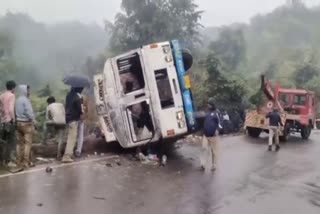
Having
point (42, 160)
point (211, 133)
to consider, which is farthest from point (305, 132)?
point (42, 160)

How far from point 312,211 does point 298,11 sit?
9715 cm

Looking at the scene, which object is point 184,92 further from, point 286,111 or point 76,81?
point 286,111

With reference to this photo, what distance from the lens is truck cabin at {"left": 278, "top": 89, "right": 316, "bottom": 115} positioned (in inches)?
753

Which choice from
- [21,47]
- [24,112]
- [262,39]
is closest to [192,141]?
[24,112]

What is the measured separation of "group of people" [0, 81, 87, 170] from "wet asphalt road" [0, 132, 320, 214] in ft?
1.78

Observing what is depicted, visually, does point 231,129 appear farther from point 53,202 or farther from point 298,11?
point 298,11

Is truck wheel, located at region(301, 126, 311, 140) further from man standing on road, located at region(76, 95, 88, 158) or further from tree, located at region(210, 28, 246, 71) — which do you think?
tree, located at region(210, 28, 246, 71)

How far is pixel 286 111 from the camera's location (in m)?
19.2

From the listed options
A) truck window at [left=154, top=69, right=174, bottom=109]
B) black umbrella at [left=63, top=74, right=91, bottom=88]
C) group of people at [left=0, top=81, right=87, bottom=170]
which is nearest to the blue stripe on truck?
truck window at [left=154, top=69, right=174, bottom=109]

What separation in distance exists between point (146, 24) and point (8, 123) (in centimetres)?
3156

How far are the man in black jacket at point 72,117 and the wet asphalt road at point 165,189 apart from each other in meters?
0.45

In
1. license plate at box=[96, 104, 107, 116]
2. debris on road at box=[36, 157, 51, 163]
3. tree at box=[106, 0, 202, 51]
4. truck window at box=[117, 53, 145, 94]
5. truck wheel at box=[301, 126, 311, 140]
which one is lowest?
truck wheel at box=[301, 126, 311, 140]

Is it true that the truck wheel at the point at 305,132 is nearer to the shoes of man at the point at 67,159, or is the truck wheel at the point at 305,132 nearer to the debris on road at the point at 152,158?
the debris on road at the point at 152,158

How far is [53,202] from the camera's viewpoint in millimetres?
7727
